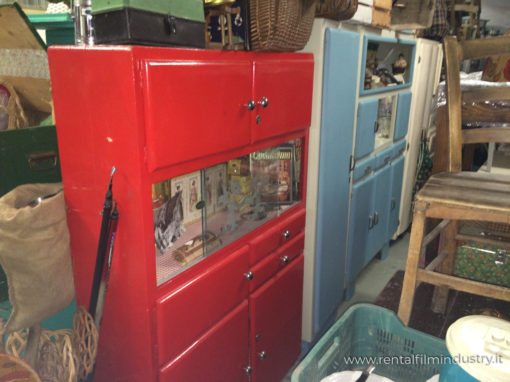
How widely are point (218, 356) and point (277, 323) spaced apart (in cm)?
39

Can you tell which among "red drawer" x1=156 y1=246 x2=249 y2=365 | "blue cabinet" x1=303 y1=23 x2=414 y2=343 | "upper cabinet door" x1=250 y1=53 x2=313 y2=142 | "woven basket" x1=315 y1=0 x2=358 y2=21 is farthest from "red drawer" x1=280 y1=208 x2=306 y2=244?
"woven basket" x1=315 y1=0 x2=358 y2=21

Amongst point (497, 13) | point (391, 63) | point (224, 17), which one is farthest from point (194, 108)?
point (497, 13)

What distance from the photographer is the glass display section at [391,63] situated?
2.46m

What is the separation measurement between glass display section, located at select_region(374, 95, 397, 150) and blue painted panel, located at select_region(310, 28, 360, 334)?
0.73 meters

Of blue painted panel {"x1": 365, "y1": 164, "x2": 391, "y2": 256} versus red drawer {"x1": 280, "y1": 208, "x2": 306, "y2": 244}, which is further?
blue painted panel {"x1": 365, "y1": 164, "x2": 391, "y2": 256}

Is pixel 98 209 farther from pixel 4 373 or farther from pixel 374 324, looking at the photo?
pixel 374 324

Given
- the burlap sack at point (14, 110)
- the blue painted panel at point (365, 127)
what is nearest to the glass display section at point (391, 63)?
the blue painted panel at point (365, 127)

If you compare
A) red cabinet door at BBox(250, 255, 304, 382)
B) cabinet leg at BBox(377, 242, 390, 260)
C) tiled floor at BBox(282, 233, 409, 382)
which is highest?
red cabinet door at BBox(250, 255, 304, 382)

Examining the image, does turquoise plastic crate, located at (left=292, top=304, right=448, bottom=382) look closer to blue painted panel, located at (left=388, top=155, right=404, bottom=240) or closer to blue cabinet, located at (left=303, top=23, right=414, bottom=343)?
blue cabinet, located at (left=303, top=23, right=414, bottom=343)

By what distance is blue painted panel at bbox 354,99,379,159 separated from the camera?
2.09 m

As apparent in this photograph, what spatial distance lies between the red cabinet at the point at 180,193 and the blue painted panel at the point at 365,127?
55 cm

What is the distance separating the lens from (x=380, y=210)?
2652mm

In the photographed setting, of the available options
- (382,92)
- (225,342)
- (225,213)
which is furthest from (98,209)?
(382,92)

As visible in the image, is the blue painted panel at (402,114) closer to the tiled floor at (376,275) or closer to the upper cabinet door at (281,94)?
the tiled floor at (376,275)
